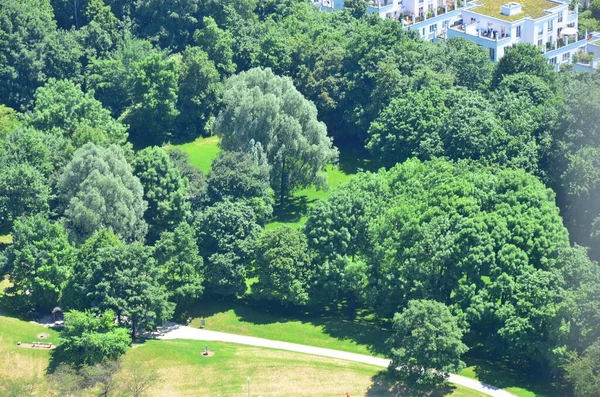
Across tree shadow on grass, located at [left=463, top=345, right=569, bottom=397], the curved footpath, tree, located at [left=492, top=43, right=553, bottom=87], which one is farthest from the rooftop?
the curved footpath

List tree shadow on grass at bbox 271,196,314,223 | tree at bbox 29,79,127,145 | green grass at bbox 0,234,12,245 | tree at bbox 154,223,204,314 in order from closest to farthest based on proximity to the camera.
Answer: tree at bbox 154,223,204,314 → green grass at bbox 0,234,12,245 → tree shadow on grass at bbox 271,196,314,223 → tree at bbox 29,79,127,145

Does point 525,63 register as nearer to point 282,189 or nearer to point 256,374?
point 282,189

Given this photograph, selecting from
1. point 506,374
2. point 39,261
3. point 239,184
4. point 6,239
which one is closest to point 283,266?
point 239,184

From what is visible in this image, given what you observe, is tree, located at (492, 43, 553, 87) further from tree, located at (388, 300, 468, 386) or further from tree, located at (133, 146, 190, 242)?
tree, located at (388, 300, 468, 386)

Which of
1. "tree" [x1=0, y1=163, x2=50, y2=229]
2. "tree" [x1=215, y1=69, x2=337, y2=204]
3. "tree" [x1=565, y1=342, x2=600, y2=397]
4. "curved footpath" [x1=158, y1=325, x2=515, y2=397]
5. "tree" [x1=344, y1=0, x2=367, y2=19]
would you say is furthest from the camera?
"tree" [x1=344, y1=0, x2=367, y2=19]

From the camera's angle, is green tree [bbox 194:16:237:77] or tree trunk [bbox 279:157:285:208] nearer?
tree trunk [bbox 279:157:285:208]

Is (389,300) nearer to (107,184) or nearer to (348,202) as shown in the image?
(348,202)

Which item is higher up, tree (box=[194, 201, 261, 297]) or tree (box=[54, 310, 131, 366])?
tree (box=[194, 201, 261, 297])

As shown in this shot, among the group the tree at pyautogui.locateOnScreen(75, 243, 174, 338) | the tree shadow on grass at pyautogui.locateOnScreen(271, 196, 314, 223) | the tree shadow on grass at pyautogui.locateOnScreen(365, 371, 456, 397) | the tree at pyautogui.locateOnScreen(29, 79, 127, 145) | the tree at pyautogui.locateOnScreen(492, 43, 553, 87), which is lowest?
the tree shadow on grass at pyautogui.locateOnScreen(365, 371, 456, 397)
